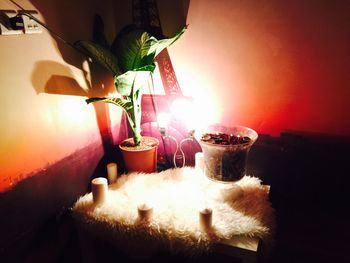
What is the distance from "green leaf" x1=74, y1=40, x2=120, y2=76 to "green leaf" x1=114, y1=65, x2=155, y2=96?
13cm

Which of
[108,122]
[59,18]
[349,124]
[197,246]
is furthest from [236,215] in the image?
[59,18]

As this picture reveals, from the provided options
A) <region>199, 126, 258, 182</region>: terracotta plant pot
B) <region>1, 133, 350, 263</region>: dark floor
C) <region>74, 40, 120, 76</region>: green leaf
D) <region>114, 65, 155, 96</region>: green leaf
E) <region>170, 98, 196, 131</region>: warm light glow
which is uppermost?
<region>74, 40, 120, 76</region>: green leaf

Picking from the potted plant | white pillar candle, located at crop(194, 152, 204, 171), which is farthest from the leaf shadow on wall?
white pillar candle, located at crop(194, 152, 204, 171)

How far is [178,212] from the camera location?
1.42 metres

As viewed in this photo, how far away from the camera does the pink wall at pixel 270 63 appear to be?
61.1 inches

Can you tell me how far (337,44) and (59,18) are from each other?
1.48 m

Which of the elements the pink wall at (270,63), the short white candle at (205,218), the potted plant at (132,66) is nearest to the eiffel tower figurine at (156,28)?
the pink wall at (270,63)

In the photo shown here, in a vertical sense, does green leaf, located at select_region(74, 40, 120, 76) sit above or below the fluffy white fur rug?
above

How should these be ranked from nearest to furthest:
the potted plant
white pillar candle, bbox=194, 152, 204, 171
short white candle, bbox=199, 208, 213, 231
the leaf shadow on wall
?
1. short white candle, bbox=199, 208, 213, 231
2. the leaf shadow on wall
3. the potted plant
4. white pillar candle, bbox=194, 152, 204, 171

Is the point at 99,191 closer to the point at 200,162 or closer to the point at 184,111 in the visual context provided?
Result: the point at 200,162

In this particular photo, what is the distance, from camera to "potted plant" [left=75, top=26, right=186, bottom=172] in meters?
1.51

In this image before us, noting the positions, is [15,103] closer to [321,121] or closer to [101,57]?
[101,57]

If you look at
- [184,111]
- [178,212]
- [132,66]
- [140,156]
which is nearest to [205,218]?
[178,212]

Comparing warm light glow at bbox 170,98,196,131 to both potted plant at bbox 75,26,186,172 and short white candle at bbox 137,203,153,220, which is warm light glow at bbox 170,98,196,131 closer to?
potted plant at bbox 75,26,186,172
